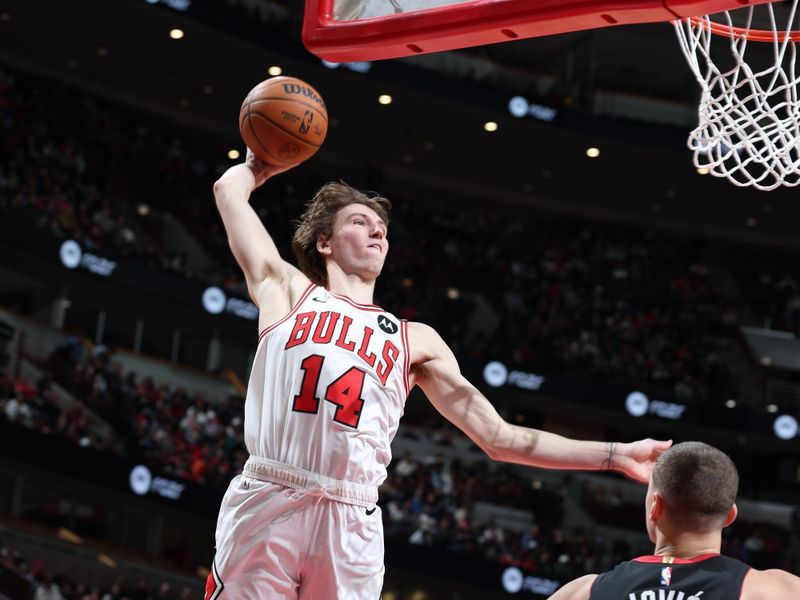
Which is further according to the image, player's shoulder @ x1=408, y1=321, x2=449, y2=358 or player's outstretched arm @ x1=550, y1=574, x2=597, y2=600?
player's shoulder @ x1=408, y1=321, x2=449, y2=358

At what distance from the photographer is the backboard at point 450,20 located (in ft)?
10.8

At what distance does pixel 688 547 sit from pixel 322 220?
177 centimetres

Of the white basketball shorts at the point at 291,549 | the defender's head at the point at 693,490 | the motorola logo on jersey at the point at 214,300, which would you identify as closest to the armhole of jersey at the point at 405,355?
the white basketball shorts at the point at 291,549

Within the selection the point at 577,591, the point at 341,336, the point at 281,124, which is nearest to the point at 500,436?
the point at 341,336

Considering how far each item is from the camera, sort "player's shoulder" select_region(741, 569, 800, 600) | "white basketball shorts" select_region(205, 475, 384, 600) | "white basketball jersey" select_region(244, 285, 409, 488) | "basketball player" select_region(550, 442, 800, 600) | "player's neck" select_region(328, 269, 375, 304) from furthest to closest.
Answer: "player's neck" select_region(328, 269, 375, 304) → "white basketball jersey" select_region(244, 285, 409, 488) → "white basketball shorts" select_region(205, 475, 384, 600) → "basketball player" select_region(550, 442, 800, 600) → "player's shoulder" select_region(741, 569, 800, 600)

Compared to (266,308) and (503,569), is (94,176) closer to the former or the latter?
(503,569)

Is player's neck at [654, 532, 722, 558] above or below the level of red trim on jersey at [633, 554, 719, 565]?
above

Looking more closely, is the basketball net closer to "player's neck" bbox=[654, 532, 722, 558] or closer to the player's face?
the player's face

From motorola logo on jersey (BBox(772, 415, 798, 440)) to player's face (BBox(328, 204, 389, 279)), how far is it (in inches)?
691

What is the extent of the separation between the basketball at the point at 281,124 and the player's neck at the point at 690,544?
6.47ft

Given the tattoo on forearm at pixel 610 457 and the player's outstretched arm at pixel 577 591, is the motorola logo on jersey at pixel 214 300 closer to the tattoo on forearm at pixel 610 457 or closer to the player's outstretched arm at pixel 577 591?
the tattoo on forearm at pixel 610 457

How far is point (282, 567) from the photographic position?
3.28 metres

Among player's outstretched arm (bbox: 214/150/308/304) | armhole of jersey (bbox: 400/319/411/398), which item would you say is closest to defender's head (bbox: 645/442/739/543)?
armhole of jersey (bbox: 400/319/411/398)

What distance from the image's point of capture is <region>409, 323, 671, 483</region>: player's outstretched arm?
11.6ft
